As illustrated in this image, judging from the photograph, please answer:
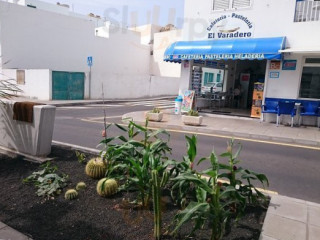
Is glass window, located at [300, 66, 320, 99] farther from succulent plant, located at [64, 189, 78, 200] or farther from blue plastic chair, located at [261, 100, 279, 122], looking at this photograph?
succulent plant, located at [64, 189, 78, 200]

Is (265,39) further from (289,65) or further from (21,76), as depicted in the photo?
(21,76)

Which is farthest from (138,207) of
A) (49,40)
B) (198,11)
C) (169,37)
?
(169,37)

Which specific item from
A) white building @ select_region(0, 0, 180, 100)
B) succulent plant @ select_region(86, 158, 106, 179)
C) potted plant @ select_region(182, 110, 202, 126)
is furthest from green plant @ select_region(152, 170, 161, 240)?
white building @ select_region(0, 0, 180, 100)

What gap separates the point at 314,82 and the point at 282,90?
127 centimetres

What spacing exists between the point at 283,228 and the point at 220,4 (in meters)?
12.4

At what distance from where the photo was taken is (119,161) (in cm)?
376

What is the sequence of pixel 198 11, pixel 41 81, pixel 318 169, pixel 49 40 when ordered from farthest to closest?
pixel 49 40 → pixel 41 81 → pixel 198 11 → pixel 318 169

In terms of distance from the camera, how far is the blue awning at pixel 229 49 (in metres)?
11.2

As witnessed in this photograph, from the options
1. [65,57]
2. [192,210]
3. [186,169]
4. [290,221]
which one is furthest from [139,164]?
[65,57]

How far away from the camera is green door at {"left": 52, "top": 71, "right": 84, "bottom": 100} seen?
20.0 m

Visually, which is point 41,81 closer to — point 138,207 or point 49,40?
point 49,40

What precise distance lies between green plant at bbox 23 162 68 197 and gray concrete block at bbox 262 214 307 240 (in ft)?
8.93

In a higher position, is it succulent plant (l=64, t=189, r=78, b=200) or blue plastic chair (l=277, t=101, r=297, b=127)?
blue plastic chair (l=277, t=101, r=297, b=127)

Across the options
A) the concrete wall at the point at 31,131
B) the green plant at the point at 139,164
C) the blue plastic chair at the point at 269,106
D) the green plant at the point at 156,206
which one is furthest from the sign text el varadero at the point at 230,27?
the green plant at the point at 156,206
